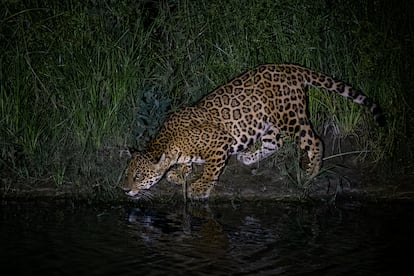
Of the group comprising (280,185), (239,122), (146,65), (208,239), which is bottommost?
(208,239)

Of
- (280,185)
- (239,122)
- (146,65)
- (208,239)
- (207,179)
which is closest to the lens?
(208,239)

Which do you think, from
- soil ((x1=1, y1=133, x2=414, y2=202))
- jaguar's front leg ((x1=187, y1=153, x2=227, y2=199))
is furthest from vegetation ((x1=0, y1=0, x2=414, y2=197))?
jaguar's front leg ((x1=187, y1=153, x2=227, y2=199))

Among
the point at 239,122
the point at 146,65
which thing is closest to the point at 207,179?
the point at 239,122

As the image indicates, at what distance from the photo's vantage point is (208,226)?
669cm

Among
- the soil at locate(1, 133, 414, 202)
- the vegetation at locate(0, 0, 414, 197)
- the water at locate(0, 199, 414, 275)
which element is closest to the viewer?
the water at locate(0, 199, 414, 275)

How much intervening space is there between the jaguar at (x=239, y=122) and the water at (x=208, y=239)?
1.71 feet

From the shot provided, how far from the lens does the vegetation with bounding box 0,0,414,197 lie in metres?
8.14

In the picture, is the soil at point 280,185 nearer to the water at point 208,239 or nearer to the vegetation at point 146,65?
the vegetation at point 146,65

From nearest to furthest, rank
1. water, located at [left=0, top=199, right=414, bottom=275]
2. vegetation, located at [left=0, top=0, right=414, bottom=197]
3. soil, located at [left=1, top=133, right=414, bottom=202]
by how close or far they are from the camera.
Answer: water, located at [left=0, top=199, right=414, bottom=275]
soil, located at [left=1, top=133, right=414, bottom=202]
vegetation, located at [left=0, top=0, right=414, bottom=197]

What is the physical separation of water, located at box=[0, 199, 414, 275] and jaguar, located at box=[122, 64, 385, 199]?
522 mm

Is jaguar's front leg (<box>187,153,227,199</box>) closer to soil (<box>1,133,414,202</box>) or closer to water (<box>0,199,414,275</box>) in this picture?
soil (<box>1,133,414,202</box>)

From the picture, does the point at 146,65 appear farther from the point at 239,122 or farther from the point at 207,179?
the point at 207,179

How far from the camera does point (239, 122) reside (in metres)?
8.00

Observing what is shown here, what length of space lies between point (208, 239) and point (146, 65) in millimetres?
2971
